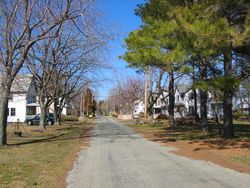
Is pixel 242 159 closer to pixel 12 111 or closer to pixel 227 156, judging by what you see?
pixel 227 156

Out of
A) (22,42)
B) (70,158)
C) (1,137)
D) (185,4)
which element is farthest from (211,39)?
(1,137)

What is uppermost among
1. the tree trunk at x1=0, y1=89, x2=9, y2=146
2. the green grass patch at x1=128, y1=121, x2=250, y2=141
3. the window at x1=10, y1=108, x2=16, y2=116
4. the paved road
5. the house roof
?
the house roof

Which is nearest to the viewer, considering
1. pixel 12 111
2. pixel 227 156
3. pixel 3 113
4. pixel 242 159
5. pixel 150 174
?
pixel 150 174

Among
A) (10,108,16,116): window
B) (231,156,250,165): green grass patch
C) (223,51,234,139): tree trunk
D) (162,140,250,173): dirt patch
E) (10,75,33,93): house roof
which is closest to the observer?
(162,140,250,173): dirt patch

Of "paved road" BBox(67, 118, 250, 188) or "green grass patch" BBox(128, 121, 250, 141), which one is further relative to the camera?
"green grass patch" BBox(128, 121, 250, 141)

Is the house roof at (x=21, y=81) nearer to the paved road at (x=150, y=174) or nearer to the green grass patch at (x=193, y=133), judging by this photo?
the green grass patch at (x=193, y=133)

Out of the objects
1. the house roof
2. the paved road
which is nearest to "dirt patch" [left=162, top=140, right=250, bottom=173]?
the paved road

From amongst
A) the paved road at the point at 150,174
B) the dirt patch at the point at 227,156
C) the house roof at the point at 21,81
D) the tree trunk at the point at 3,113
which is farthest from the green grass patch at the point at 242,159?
the house roof at the point at 21,81

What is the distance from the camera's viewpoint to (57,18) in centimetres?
1900

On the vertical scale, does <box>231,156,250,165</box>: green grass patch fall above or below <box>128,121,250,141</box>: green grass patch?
below

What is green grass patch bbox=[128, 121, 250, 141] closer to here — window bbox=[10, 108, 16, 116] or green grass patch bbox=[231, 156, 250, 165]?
green grass patch bbox=[231, 156, 250, 165]

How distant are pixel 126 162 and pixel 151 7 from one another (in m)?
9.43

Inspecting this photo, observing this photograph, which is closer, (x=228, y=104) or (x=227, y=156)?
(x=227, y=156)

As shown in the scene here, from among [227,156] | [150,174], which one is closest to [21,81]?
[227,156]
